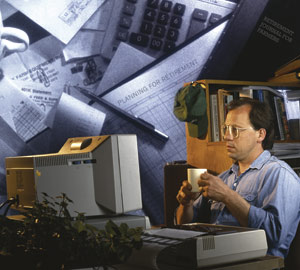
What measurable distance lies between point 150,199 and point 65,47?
124 cm

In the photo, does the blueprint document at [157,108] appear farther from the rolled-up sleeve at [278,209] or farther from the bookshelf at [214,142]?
the rolled-up sleeve at [278,209]

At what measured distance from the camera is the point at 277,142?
10.5ft

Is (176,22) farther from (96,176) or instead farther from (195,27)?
(96,176)

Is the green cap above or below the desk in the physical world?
above

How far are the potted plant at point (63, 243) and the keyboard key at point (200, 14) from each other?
9.38ft

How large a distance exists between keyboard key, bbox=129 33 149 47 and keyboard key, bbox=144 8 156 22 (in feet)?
0.43

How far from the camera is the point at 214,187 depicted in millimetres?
2217

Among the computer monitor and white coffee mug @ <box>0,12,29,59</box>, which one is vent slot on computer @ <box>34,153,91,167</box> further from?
white coffee mug @ <box>0,12,29,59</box>

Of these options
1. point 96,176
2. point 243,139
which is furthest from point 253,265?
point 243,139

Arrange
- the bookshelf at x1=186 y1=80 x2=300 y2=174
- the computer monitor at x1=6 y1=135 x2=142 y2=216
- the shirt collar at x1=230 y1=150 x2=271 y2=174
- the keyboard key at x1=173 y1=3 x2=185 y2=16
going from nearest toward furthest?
the computer monitor at x1=6 y1=135 x2=142 y2=216, the shirt collar at x1=230 y1=150 x2=271 y2=174, the bookshelf at x1=186 y1=80 x2=300 y2=174, the keyboard key at x1=173 y1=3 x2=185 y2=16

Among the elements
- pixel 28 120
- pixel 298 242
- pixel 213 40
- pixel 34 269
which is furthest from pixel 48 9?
pixel 34 269

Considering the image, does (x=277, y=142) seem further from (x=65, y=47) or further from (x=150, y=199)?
(x=65, y=47)

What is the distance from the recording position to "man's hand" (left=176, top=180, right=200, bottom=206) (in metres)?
2.35

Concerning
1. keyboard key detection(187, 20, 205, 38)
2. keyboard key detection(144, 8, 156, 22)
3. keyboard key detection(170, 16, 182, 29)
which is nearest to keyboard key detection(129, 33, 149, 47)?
keyboard key detection(144, 8, 156, 22)
